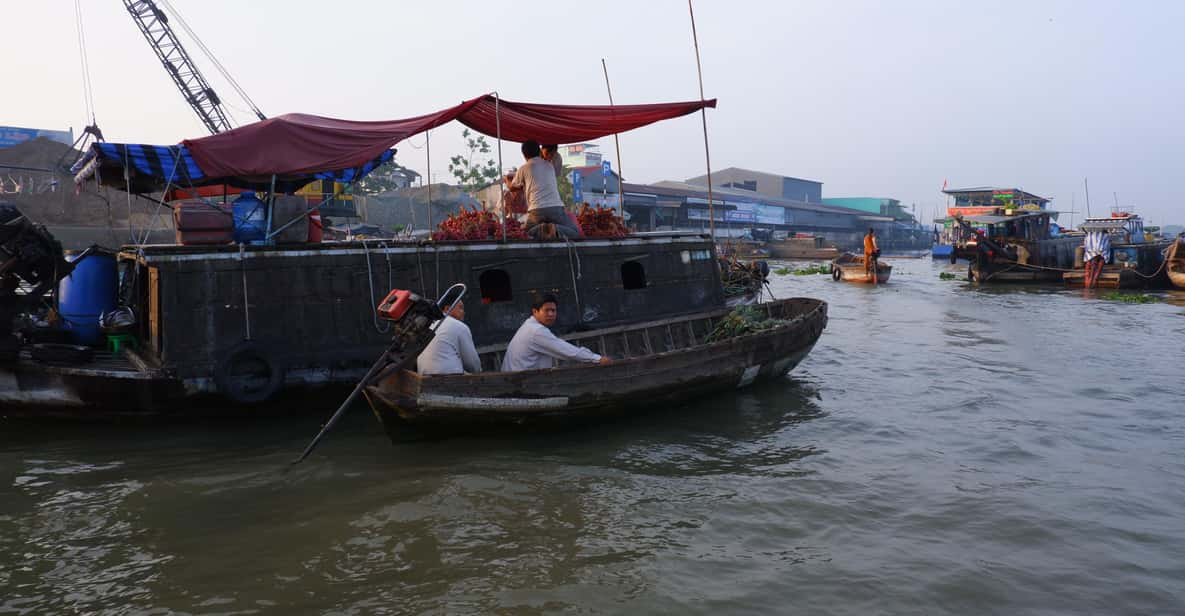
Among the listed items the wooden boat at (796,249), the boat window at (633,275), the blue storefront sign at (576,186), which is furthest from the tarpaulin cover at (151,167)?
the wooden boat at (796,249)

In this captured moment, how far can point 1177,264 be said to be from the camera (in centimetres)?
2745

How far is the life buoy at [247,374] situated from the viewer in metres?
7.91

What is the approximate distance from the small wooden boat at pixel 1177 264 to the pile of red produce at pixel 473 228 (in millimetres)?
28962

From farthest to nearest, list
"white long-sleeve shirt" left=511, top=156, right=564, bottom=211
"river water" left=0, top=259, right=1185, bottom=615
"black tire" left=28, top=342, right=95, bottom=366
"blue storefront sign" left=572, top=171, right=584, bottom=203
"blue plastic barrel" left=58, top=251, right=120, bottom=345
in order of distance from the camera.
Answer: "blue storefront sign" left=572, top=171, right=584, bottom=203 → "white long-sleeve shirt" left=511, top=156, right=564, bottom=211 → "blue plastic barrel" left=58, top=251, right=120, bottom=345 → "black tire" left=28, top=342, right=95, bottom=366 → "river water" left=0, top=259, right=1185, bottom=615

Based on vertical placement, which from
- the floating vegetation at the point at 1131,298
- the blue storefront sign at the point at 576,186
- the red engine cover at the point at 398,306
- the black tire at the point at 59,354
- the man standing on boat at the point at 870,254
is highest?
the blue storefront sign at the point at 576,186

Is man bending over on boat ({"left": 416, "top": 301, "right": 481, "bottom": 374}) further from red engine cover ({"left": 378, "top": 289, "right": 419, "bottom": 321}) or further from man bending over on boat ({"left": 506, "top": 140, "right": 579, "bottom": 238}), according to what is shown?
man bending over on boat ({"left": 506, "top": 140, "right": 579, "bottom": 238})

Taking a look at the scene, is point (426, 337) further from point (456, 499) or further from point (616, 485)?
point (616, 485)

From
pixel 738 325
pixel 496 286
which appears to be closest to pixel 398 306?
pixel 496 286

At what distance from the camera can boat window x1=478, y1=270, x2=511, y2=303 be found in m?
10.3

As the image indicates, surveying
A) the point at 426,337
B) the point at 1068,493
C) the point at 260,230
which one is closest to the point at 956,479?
the point at 1068,493

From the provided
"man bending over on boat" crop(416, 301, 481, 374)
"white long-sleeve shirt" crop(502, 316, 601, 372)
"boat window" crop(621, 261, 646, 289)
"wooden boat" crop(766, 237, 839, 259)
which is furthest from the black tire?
"wooden boat" crop(766, 237, 839, 259)

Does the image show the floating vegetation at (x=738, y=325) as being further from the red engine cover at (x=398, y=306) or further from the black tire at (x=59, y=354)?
the black tire at (x=59, y=354)

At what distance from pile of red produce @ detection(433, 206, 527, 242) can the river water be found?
2.81 meters

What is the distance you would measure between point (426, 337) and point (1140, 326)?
19.5m
